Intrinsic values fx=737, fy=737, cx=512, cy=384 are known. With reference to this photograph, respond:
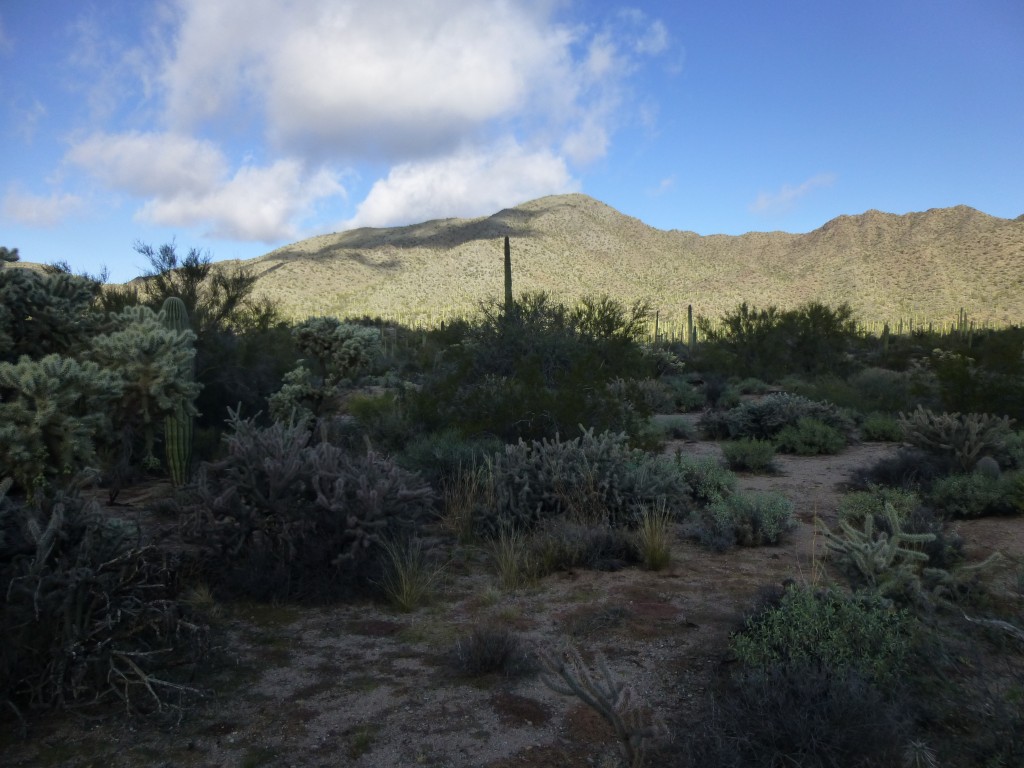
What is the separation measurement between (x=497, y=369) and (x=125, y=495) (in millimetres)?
5855

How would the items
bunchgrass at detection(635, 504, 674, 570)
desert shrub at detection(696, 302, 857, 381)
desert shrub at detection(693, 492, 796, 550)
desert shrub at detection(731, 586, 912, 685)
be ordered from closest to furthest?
desert shrub at detection(731, 586, 912, 685) < bunchgrass at detection(635, 504, 674, 570) < desert shrub at detection(693, 492, 796, 550) < desert shrub at detection(696, 302, 857, 381)

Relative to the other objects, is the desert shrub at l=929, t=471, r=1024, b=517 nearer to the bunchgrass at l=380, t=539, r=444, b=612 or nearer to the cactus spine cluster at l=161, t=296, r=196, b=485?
the bunchgrass at l=380, t=539, r=444, b=612

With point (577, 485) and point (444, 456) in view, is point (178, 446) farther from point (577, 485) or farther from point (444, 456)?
point (577, 485)

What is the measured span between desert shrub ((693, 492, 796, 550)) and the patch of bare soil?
1.40 feet

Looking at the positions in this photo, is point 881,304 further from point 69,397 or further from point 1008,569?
point 69,397

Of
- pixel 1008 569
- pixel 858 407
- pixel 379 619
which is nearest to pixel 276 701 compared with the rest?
pixel 379 619

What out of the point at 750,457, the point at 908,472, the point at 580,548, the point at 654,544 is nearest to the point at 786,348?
the point at 750,457

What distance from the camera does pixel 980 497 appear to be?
26.8ft

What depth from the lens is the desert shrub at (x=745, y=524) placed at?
7367 millimetres

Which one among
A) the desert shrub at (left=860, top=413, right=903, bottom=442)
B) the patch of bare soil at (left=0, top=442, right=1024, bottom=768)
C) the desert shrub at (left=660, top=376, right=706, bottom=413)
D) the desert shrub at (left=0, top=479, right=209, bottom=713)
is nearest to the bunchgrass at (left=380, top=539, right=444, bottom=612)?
the patch of bare soil at (left=0, top=442, right=1024, bottom=768)

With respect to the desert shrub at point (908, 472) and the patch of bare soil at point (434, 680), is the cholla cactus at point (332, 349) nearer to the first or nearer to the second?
the patch of bare soil at point (434, 680)

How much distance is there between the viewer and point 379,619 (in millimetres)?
5660

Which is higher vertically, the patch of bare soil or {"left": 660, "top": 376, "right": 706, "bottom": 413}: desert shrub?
{"left": 660, "top": 376, "right": 706, "bottom": 413}: desert shrub

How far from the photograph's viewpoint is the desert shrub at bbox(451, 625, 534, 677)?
15.0 ft
